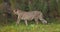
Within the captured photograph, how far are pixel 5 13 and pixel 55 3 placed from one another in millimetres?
2597

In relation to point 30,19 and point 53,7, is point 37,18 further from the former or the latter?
point 53,7

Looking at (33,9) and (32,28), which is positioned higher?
(33,9)

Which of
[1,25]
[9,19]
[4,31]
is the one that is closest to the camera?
[4,31]

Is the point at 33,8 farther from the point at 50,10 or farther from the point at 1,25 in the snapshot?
the point at 1,25

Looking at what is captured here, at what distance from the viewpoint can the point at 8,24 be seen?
36.1ft

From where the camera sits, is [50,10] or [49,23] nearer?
[49,23]

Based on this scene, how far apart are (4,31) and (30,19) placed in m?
1.73

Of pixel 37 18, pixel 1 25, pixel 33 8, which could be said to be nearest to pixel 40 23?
pixel 37 18

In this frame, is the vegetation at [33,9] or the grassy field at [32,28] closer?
the grassy field at [32,28]

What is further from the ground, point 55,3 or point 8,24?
point 55,3

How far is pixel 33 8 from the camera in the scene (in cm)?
1173

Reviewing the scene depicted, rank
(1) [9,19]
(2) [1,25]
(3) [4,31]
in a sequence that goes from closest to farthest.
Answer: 1. (3) [4,31]
2. (2) [1,25]
3. (1) [9,19]

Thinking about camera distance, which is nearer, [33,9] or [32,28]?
[32,28]

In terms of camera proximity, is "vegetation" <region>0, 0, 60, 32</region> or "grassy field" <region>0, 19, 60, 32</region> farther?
"vegetation" <region>0, 0, 60, 32</region>
